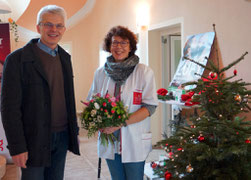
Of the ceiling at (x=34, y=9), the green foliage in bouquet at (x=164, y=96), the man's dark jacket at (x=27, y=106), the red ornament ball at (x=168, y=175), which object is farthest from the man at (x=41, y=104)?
the ceiling at (x=34, y=9)

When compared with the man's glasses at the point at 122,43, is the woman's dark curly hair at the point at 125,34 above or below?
above

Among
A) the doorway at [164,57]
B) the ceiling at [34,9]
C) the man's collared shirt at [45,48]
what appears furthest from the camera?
the ceiling at [34,9]

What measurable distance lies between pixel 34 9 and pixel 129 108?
6369mm

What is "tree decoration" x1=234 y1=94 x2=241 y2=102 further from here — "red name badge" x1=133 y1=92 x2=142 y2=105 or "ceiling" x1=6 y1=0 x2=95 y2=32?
"ceiling" x1=6 y1=0 x2=95 y2=32

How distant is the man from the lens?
1.55m

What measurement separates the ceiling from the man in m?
5.64

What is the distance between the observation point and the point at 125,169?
6.59 ft

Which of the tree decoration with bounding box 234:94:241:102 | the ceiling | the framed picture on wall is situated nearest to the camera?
the tree decoration with bounding box 234:94:241:102

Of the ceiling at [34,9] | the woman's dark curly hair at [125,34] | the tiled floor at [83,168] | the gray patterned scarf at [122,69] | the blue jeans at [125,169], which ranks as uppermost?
the ceiling at [34,9]

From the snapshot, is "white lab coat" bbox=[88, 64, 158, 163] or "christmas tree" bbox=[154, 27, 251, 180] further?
"white lab coat" bbox=[88, 64, 158, 163]

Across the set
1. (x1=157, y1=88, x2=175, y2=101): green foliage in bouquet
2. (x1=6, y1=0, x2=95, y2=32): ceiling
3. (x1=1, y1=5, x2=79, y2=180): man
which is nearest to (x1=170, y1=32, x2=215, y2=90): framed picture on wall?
(x1=157, y1=88, x2=175, y2=101): green foliage in bouquet

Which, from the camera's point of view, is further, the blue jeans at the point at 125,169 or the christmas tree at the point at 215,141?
the blue jeans at the point at 125,169

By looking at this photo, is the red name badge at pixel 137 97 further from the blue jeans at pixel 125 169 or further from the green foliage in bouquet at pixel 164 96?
the green foliage in bouquet at pixel 164 96

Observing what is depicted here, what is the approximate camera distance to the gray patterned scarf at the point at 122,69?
1995 mm
